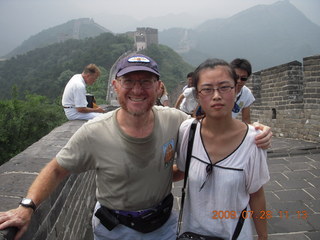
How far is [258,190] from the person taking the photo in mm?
1579

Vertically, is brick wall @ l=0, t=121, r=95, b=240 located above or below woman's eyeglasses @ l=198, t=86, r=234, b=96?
below

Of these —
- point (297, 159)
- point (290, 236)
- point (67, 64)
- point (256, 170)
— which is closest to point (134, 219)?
point (256, 170)

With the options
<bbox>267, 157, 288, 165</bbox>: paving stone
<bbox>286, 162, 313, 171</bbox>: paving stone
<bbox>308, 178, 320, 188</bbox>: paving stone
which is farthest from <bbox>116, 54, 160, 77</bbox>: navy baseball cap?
<bbox>267, 157, 288, 165</bbox>: paving stone

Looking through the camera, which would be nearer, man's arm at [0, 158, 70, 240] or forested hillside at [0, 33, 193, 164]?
man's arm at [0, 158, 70, 240]

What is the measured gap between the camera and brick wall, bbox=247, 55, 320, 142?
595 centimetres

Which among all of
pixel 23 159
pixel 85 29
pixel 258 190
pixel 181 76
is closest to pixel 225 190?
pixel 258 190

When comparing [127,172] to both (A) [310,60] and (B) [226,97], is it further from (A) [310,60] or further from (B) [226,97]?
(A) [310,60]

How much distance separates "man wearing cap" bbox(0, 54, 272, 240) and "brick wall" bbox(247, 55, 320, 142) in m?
5.07

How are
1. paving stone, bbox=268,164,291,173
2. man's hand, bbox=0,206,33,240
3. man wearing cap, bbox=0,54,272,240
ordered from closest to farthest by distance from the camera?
man's hand, bbox=0,206,33,240
man wearing cap, bbox=0,54,272,240
paving stone, bbox=268,164,291,173

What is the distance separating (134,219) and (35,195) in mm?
577

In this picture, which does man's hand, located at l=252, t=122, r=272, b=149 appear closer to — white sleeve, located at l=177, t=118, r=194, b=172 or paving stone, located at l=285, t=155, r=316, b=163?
white sleeve, located at l=177, t=118, r=194, b=172

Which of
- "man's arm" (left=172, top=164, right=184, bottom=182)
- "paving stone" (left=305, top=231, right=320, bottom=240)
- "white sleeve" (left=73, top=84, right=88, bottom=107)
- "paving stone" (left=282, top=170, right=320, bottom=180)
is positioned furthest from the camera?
"white sleeve" (left=73, top=84, right=88, bottom=107)

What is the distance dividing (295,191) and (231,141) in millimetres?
2623
